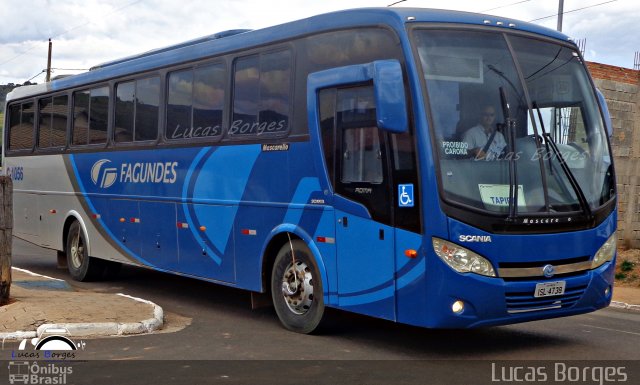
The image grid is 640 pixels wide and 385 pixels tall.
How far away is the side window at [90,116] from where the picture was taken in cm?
1393

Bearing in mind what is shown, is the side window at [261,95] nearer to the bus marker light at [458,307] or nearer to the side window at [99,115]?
the bus marker light at [458,307]

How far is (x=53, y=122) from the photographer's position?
15.6 m

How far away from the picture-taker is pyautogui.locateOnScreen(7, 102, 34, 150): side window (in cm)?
1661

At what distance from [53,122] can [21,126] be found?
179cm

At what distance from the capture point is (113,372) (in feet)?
24.4

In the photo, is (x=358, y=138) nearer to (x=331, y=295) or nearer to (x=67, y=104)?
(x=331, y=295)

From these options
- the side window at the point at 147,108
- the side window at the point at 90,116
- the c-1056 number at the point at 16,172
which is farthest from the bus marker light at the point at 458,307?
the c-1056 number at the point at 16,172

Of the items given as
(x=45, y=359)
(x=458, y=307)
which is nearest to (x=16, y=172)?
(x=45, y=359)

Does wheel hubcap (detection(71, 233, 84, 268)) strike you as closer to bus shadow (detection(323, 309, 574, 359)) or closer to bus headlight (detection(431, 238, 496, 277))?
bus shadow (detection(323, 309, 574, 359))

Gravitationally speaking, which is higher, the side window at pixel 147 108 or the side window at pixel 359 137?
the side window at pixel 147 108

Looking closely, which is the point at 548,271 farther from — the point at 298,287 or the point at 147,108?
the point at 147,108

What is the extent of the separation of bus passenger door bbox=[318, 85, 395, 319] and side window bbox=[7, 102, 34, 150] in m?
9.36

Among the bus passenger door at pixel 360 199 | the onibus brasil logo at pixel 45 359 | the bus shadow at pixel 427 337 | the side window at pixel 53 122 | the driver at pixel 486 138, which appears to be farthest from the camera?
the side window at pixel 53 122

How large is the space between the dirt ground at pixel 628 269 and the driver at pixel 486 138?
9.00 metres
